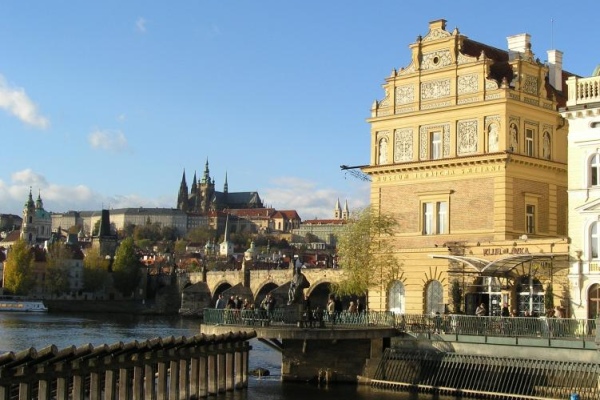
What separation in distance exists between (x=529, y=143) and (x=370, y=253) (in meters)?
10.9

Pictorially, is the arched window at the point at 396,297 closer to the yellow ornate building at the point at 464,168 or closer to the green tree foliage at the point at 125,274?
the yellow ornate building at the point at 464,168

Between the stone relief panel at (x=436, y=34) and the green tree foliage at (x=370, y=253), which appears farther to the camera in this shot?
the stone relief panel at (x=436, y=34)

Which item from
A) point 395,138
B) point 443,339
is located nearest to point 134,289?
point 395,138

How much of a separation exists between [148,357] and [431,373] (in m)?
13.8

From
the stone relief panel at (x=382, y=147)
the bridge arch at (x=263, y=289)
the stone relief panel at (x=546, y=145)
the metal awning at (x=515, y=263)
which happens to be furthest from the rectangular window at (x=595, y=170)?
the bridge arch at (x=263, y=289)

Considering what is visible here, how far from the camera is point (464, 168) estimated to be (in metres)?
54.6

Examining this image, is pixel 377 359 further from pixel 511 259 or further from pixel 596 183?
pixel 596 183

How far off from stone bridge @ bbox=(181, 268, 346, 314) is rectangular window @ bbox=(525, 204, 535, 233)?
80072 mm

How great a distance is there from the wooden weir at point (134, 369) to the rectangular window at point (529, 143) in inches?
785

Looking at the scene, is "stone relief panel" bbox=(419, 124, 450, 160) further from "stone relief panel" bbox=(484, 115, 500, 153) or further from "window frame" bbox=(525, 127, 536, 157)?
"window frame" bbox=(525, 127, 536, 157)

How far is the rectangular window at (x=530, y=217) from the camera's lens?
5406cm

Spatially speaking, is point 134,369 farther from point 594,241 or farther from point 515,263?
point 594,241

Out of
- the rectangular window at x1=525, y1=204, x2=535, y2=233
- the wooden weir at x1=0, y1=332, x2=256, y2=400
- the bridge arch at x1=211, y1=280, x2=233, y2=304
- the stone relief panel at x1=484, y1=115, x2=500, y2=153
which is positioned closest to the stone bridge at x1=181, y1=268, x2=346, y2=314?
the bridge arch at x1=211, y1=280, x2=233, y2=304

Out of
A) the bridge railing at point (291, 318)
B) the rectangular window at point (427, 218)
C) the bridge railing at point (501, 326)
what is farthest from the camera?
the rectangular window at point (427, 218)
